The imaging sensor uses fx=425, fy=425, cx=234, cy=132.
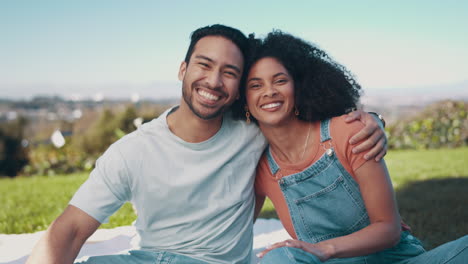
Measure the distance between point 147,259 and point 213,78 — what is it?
42.2 inches

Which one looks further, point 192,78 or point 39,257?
point 192,78

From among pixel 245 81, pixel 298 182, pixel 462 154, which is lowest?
pixel 462 154

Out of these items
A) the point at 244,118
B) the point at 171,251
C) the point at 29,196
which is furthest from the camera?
the point at 29,196

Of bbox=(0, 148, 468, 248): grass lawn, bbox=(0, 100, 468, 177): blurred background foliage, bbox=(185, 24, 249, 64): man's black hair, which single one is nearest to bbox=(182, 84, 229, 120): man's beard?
bbox=(185, 24, 249, 64): man's black hair

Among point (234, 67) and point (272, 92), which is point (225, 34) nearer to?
point (234, 67)

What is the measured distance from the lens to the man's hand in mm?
2158

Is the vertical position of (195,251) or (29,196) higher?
(195,251)

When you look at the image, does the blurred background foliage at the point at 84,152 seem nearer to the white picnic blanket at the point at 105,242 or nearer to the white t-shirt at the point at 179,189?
the white picnic blanket at the point at 105,242

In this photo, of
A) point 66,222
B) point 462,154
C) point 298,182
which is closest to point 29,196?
point 66,222

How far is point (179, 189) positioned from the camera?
7.66 ft

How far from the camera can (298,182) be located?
7.75 ft

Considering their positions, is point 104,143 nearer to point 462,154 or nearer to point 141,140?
point 462,154

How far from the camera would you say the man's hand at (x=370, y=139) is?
2.16 metres

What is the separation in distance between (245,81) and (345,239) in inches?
40.5
